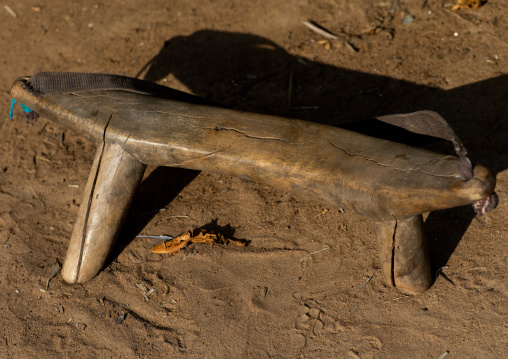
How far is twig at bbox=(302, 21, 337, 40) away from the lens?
5.42 m

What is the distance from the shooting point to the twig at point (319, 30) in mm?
5418

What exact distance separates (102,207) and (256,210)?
4.27 ft

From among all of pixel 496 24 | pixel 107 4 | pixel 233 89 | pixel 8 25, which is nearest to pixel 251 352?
pixel 233 89

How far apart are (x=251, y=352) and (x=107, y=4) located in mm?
Result: 4782

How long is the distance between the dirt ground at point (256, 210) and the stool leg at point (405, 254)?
0.15 meters

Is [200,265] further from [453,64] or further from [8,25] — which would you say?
[8,25]

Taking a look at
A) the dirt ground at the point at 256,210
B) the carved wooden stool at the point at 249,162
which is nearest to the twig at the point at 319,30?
the dirt ground at the point at 256,210

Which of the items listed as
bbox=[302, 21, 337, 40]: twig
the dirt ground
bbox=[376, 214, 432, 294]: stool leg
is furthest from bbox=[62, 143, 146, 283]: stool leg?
bbox=[302, 21, 337, 40]: twig

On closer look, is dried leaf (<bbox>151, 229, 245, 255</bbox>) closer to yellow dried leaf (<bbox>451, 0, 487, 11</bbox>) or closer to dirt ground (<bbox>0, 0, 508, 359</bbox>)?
dirt ground (<bbox>0, 0, 508, 359</bbox>)

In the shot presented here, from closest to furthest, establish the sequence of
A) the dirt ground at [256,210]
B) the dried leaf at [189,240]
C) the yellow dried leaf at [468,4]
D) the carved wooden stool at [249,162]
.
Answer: the carved wooden stool at [249,162], the dirt ground at [256,210], the dried leaf at [189,240], the yellow dried leaf at [468,4]

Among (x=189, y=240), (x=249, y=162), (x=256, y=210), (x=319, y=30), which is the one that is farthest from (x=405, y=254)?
(x=319, y=30)

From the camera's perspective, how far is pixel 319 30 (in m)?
5.48

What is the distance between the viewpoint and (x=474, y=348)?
331 centimetres

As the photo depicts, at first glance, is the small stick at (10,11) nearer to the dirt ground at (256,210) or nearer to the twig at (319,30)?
the dirt ground at (256,210)
